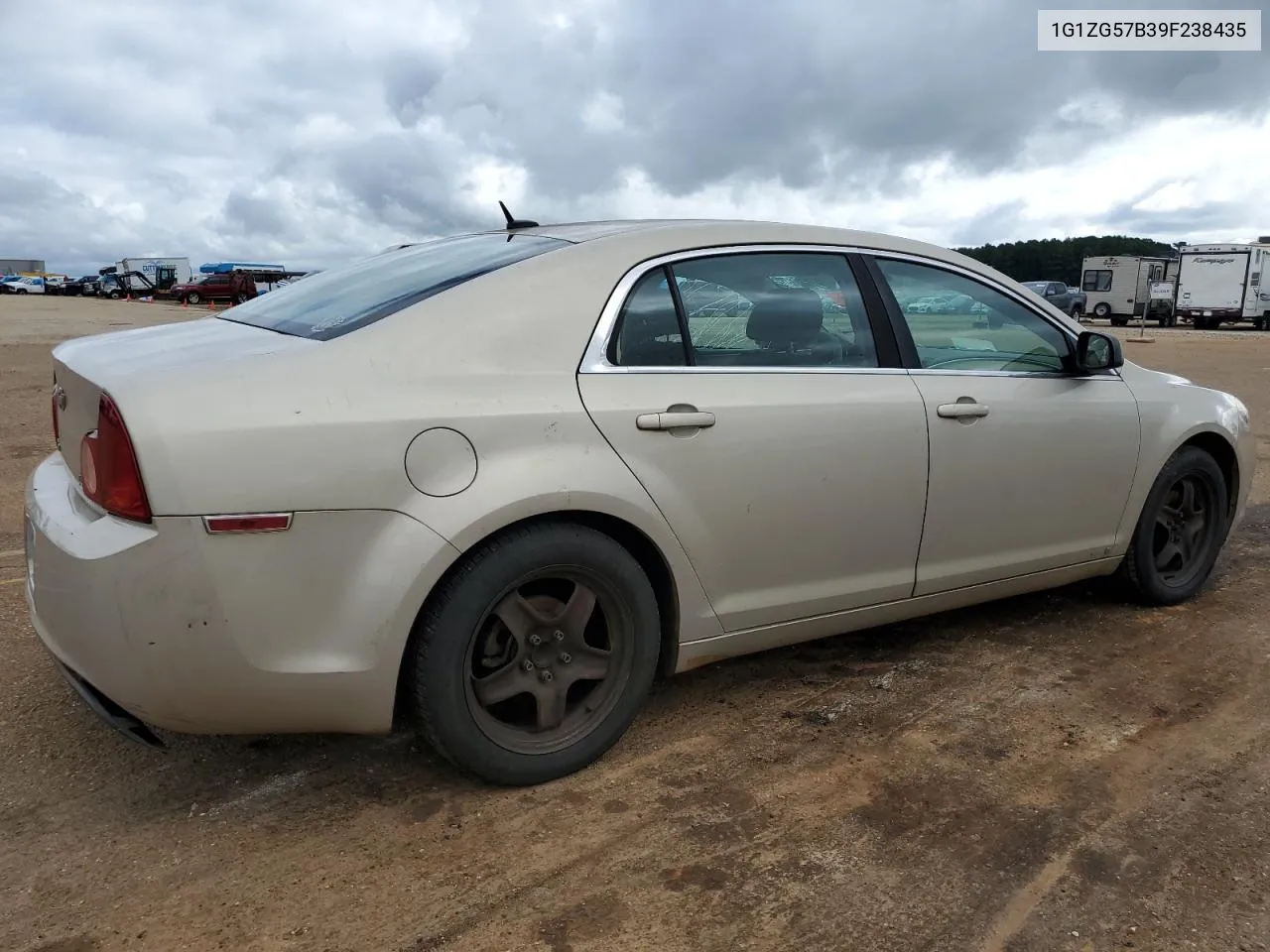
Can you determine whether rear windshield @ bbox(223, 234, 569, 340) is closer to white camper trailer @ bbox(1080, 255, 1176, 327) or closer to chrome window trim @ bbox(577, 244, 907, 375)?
chrome window trim @ bbox(577, 244, 907, 375)

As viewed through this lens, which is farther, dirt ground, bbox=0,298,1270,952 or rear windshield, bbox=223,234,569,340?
rear windshield, bbox=223,234,569,340

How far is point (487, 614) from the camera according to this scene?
265cm

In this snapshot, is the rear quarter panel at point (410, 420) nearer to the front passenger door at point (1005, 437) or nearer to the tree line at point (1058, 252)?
the front passenger door at point (1005, 437)

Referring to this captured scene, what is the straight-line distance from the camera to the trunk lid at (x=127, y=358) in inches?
96.7

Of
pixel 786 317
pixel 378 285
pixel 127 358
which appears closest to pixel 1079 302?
pixel 786 317

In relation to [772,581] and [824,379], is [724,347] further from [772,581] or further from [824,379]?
[772,581]

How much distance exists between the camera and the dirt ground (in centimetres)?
225

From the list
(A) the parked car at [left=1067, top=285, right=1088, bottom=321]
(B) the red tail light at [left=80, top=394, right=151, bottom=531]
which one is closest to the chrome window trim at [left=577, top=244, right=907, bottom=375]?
(B) the red tail light at [left=80, top=394, right=151, bottom=531]

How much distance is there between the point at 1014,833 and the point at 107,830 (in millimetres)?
2346

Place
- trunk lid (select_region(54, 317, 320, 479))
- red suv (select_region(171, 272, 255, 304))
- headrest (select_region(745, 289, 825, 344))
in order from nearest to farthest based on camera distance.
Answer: trunk lid (select_region(54, 317, 320, 479))
headrest (select_region(745, 289, 825, 344))
red suv (select_region(171, 272, 255, 304))

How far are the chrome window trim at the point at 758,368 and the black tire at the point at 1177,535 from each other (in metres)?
0.57

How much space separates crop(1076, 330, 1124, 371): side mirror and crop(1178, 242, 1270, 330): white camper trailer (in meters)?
34.4

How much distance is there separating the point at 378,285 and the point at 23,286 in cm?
7218

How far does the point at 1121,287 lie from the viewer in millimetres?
35656
